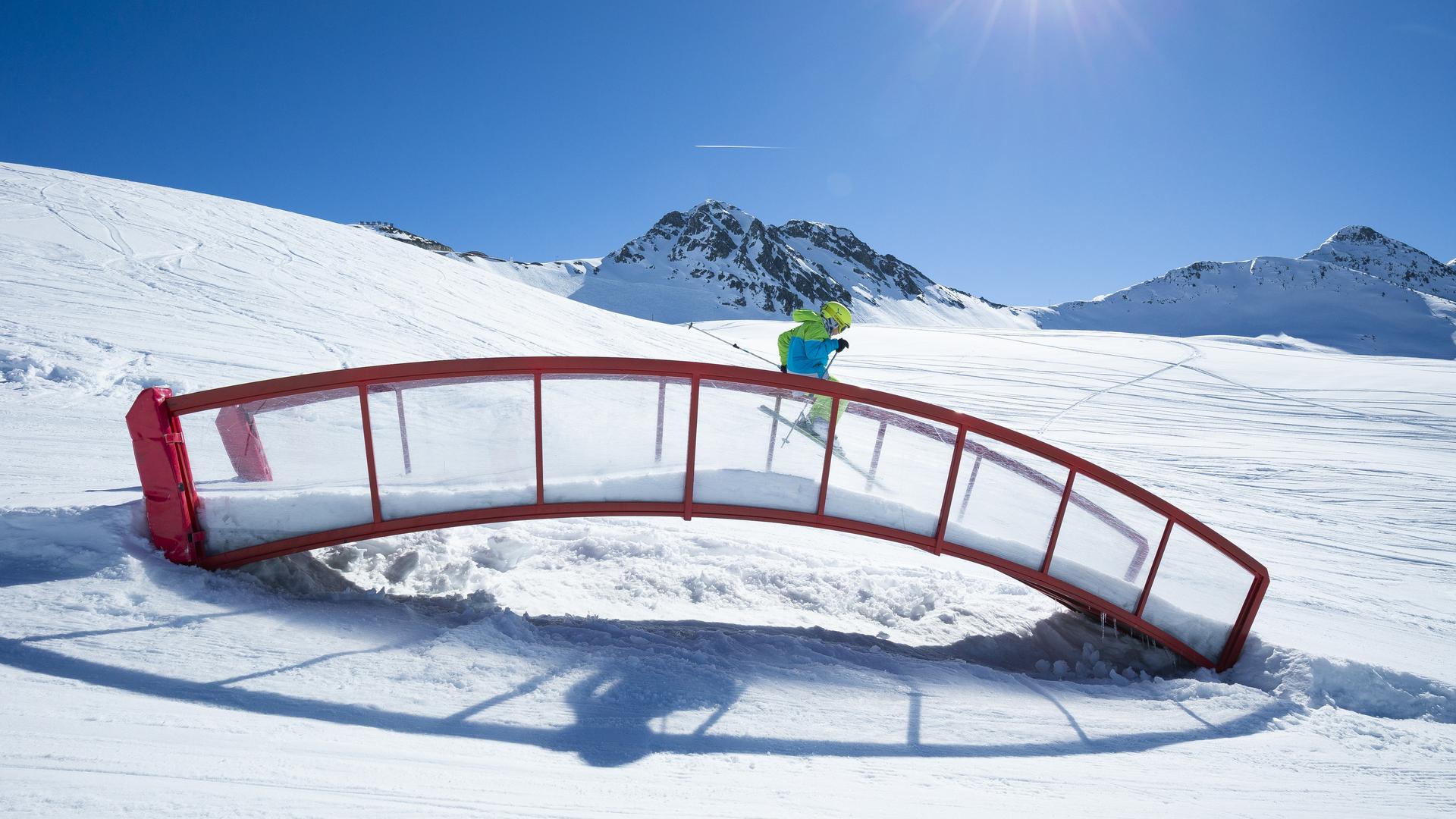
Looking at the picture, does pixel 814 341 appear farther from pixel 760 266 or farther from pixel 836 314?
pixel 760 266

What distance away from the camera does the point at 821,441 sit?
195 inches

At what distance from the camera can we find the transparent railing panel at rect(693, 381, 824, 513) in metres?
4.84

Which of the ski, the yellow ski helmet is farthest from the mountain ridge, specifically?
the ski

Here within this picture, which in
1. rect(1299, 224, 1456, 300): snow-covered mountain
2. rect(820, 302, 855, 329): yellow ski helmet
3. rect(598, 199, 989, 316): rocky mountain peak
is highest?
rect(1299, 224, 1456, 300): snow-covered mountain

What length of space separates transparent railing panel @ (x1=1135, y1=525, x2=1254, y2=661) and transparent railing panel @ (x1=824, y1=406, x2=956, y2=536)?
4.04 ft

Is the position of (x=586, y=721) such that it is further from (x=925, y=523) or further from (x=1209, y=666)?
(x=1209, y=666)

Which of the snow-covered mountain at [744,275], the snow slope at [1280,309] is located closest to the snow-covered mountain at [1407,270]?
the snow slope at [1280,309]

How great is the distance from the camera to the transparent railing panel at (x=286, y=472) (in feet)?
14.0

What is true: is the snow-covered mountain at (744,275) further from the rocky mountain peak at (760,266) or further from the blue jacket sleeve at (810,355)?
the blue jacket sleeve at (810,355)

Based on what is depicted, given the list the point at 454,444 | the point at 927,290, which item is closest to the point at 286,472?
the point at 454,444

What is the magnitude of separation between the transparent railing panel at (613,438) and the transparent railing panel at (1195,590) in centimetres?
326

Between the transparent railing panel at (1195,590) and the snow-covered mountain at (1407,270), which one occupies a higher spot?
→ the snow-covered mountain at (1407,270)

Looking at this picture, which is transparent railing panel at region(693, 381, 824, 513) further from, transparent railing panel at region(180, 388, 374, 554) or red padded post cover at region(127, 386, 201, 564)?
red padded post cover at region(127, 386, 201, 564)

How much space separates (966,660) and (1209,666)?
2.21 meters
